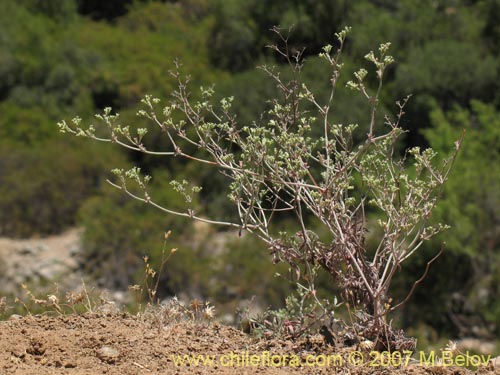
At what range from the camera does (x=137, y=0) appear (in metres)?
33.6

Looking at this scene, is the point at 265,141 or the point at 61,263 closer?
the point at 265,141

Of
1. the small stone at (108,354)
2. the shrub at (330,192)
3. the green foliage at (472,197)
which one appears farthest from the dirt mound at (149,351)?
the green foliage at (472,197)

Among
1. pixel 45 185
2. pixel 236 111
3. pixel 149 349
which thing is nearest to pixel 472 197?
pixel 236 111

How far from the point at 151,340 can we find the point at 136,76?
884 inches

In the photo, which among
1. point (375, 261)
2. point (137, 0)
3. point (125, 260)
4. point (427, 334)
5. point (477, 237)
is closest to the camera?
point (375, 261)

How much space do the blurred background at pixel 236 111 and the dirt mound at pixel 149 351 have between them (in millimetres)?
10136

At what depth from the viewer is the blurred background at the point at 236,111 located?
1686 cm

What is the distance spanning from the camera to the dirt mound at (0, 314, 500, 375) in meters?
3.68

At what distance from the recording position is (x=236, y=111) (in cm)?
2116

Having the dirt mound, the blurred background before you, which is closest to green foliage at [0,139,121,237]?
the blurred background

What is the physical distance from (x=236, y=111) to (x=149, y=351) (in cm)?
1747

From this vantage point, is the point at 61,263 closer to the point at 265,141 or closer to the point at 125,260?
the point at 125,260

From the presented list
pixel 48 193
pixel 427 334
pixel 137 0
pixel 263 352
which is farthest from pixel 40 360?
pixel 137 0

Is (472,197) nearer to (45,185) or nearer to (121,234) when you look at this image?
(121,234)
